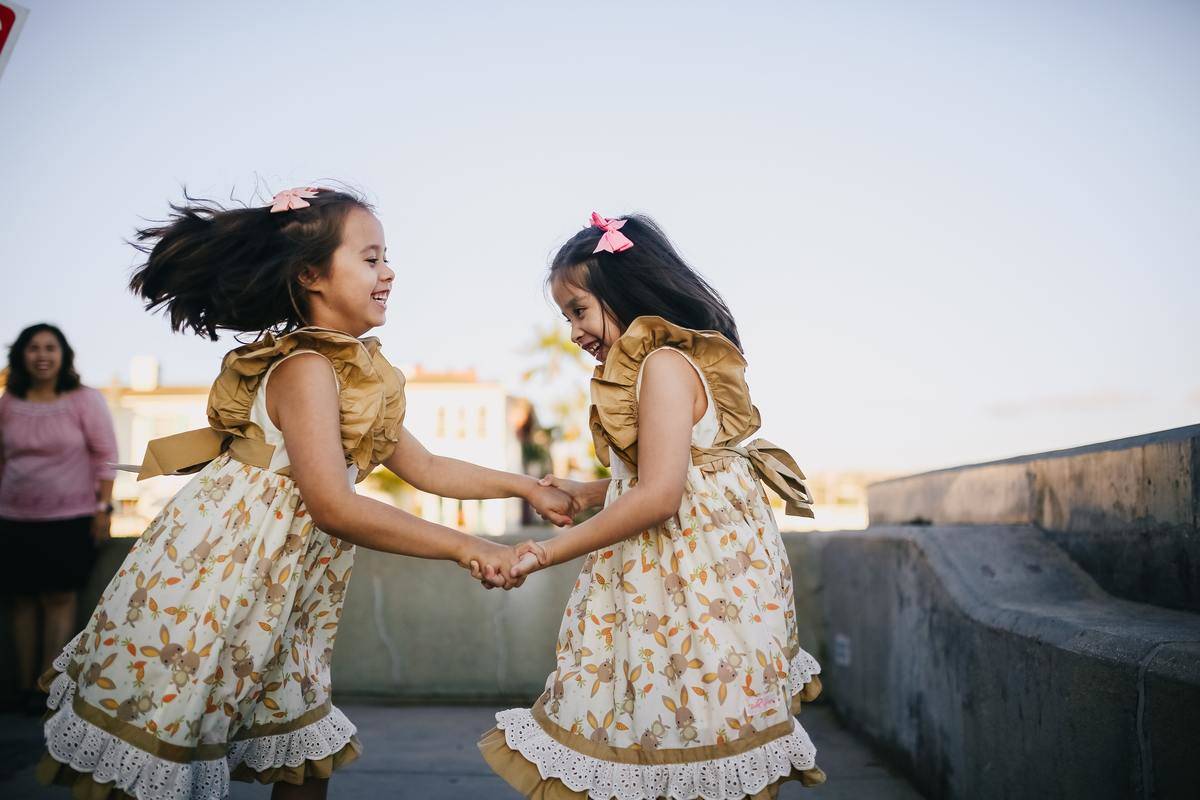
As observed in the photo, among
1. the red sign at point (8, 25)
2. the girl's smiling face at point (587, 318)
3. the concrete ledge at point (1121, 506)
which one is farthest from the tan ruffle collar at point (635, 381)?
the red sign at point (8, 25)

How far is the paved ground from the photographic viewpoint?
3.09 metres

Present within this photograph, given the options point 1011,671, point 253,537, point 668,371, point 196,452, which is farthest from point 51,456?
point 1011,671

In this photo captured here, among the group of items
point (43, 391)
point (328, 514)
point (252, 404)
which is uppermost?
point (43, 391)

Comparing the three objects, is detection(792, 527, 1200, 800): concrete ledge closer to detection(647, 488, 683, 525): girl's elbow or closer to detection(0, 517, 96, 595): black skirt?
detection(647, 488, 683, 525): girl's elbow

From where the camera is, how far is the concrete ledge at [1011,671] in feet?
5.72

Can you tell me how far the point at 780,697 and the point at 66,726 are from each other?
5.00ft

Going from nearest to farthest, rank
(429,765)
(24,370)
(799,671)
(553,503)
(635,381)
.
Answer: (635,381) → (799,671) → (553,503) → (429,765) → (24,370)

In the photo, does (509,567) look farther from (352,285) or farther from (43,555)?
(43,555)

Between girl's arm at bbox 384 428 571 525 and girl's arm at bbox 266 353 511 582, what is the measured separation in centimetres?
54

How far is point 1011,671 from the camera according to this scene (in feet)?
7.57

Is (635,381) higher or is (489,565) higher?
(635,381)

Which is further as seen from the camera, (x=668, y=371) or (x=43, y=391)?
(x=43, y=391)

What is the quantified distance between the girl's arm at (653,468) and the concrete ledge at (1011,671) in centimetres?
95

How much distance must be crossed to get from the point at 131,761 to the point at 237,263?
1162mm
